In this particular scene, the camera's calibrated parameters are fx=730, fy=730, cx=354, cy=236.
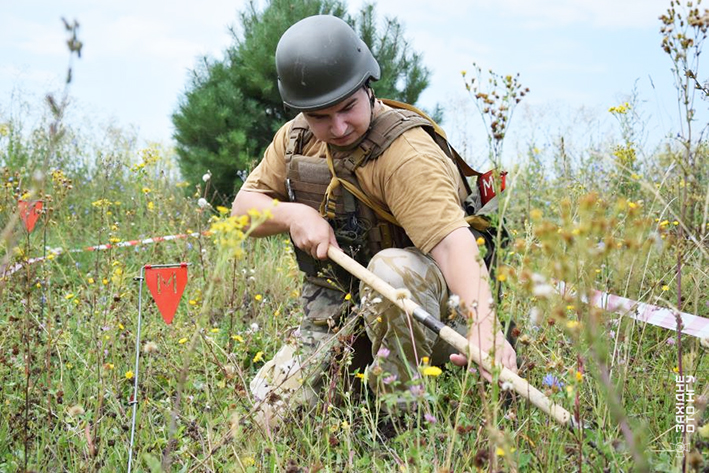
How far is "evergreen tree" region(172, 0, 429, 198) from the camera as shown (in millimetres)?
6516

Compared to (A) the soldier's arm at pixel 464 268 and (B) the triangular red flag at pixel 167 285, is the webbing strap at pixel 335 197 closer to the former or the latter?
(A) the soldier's arm at pixel 464 268

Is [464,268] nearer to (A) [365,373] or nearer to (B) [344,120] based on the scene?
(A) [365,373]

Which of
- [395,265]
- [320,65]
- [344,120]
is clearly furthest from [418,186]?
[320,65]

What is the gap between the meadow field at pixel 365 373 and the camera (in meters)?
1.45

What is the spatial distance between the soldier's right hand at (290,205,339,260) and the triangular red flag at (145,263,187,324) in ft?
1.71

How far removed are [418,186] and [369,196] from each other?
1.03 ft

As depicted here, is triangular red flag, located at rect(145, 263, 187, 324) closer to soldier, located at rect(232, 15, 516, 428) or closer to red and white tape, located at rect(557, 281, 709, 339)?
soldier, located at rect(232, 15, 516, 428)

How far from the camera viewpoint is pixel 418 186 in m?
2.66

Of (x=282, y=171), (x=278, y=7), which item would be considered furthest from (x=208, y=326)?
(x=278, y=7)

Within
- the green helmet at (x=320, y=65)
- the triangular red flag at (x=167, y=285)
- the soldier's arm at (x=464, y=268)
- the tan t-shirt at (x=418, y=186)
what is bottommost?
the triangular red flag at (x=167, y=285)

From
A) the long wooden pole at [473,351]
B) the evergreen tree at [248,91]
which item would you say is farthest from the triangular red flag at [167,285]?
the evergreen tree at [248,91]

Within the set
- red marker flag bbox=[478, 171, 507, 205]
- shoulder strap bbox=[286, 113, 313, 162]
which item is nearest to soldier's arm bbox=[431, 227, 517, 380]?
Answer: red marker flag bbox=[478, 171, 507, 205]

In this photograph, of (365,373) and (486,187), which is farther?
(486,187)

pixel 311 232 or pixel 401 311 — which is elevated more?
pixel 311 232
